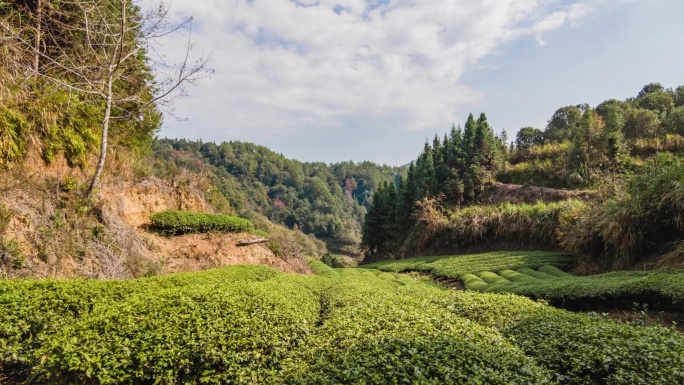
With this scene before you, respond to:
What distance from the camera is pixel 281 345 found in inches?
160

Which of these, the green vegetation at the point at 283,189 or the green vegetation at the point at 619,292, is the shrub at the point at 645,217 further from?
the green vegetation at the point at 283,189

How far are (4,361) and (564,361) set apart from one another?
6.28 meters

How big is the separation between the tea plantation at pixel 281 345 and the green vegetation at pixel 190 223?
24.8 feet

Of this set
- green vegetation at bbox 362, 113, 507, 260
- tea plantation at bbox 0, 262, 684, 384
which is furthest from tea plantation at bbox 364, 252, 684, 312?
green vegetation at bbox 362, 113, 507, 260

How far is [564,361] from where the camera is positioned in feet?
12.5

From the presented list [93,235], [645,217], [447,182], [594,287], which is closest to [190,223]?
[93,235]

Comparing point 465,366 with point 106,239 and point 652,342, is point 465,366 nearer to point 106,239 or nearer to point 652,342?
point 652,342

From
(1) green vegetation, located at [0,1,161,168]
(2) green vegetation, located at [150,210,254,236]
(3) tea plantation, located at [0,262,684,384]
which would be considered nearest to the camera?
(3) tea plantation, located at [0,262,684,384]

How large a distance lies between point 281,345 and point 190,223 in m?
10.5

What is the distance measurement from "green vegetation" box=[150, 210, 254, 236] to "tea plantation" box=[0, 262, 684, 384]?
757 cm

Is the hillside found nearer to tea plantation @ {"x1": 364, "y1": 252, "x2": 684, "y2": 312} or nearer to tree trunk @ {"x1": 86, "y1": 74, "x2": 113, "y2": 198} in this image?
tree trunk @ {"x1": 86, "y1": 74, "x2": 113, "y2": 198}

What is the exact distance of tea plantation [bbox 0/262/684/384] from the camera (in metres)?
3.11

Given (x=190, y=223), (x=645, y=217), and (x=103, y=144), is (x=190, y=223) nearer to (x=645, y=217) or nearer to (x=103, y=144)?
(x=103, y=144)

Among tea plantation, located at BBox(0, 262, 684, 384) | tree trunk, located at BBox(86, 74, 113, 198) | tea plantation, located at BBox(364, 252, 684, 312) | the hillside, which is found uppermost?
tree trunk, located at BBox(86, 74, 113, 198)
